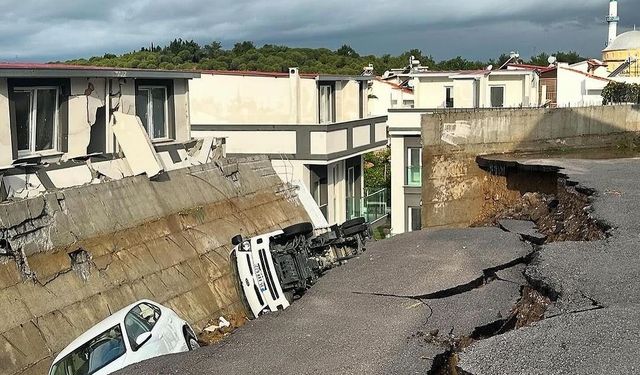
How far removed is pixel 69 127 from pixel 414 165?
640 inches

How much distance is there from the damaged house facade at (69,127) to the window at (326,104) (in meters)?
8.46

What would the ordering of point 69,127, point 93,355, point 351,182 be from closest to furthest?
point 93,355 → point 69,127 → point 351,182

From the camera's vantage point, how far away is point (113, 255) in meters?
10.9

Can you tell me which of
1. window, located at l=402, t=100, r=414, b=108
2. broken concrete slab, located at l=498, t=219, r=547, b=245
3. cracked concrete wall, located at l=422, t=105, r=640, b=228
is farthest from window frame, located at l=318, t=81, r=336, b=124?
window, located at l=402, t=100, r=414, b=108

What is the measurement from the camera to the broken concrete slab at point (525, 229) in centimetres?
1097

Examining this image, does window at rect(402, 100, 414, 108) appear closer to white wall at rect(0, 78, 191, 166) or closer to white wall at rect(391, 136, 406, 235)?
white wall at rect(391, 136, 406, 235)

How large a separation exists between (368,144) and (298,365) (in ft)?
60.1

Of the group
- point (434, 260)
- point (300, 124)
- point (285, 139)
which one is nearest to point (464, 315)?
point (434, 260)

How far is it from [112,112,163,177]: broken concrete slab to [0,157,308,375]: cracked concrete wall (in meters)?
0.34

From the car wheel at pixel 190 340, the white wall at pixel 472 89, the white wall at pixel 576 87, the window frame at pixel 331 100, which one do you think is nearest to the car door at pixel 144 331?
the car wheel at pixel 190 340

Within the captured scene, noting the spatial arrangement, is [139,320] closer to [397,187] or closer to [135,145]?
[135,145]

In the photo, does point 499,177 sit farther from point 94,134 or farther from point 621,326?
point 621,326

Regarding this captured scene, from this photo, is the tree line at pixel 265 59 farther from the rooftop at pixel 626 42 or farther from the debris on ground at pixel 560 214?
the debris on ground at pixel 560 214

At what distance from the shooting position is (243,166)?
16047 mm
